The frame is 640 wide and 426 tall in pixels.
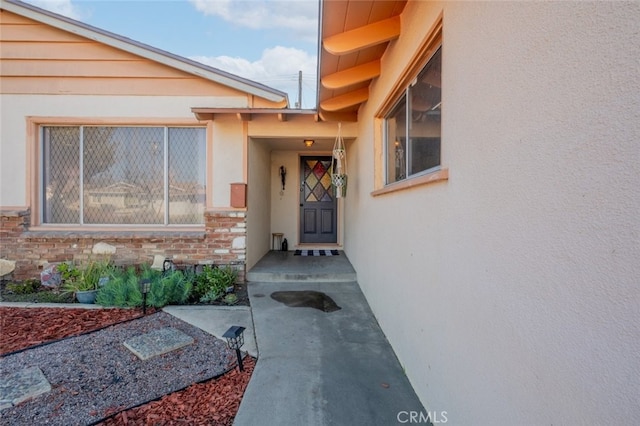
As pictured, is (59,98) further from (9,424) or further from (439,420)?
(439,420)

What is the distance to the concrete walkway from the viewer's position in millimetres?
2131

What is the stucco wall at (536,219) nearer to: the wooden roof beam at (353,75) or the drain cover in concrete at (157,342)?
the wooden roof beam at (353,75)

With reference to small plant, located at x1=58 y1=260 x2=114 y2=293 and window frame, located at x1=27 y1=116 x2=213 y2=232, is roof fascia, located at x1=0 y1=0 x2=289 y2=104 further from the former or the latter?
small plant, located at x1=58 y1=260 x2=114 y2=293

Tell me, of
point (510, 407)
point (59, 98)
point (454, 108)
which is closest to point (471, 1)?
point (454, 108)

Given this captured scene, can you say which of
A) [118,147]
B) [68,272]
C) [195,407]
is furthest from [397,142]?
[68,272]

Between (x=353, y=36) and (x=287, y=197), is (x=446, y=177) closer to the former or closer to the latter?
(x=353, y=36)

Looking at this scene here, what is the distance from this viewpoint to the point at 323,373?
260 cm

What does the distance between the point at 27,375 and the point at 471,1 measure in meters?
3.95

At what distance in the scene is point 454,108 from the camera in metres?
1.74

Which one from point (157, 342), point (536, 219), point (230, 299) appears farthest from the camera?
point (230, 299)

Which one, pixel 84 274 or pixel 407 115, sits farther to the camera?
pixel 84 274

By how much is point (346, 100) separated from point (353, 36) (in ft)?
5.39

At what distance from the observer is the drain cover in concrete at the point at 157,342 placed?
9.53 ft

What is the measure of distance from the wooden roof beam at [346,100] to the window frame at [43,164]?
1.96m
